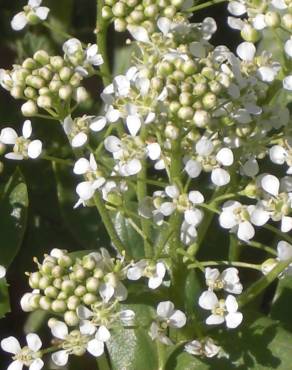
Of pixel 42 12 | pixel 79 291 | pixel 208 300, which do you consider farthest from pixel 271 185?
pixel 42 12

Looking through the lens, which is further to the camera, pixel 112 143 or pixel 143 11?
pixel 143 11

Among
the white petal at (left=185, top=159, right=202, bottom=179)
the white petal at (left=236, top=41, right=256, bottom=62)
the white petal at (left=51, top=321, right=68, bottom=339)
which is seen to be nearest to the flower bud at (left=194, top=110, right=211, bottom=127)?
the white petal at (left=185, top=159, right=202, bottom=179)

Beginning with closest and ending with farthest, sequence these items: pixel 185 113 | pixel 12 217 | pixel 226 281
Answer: pixel 185 113, pixel 226 281, pixel 12 217

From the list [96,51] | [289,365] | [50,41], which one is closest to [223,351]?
[289,365]

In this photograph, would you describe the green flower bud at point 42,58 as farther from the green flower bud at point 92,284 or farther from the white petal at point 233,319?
the white petal at point 233,319

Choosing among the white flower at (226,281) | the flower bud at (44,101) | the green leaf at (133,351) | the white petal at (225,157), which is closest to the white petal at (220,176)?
the white petal at (225,157)

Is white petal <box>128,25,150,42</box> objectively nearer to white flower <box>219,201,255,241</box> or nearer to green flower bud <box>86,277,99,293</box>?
white flower <box>219,201,255,241</box>

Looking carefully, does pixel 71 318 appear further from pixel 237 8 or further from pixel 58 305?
pixel 237 8

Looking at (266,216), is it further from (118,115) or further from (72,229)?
(72,229)
